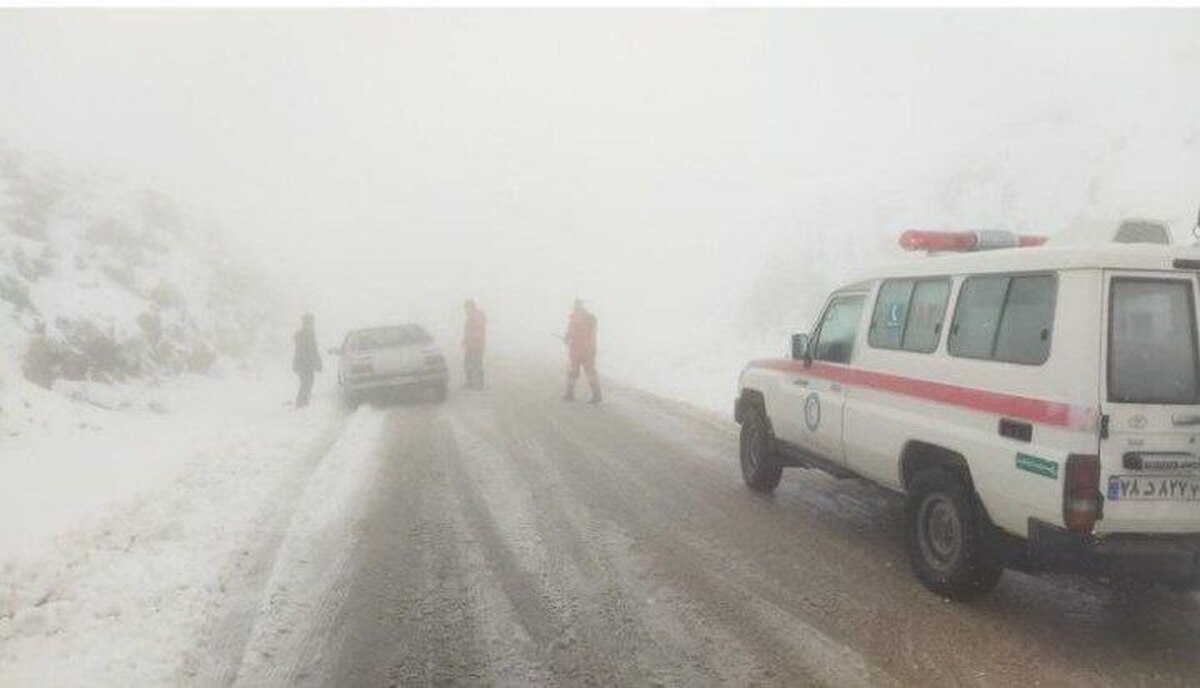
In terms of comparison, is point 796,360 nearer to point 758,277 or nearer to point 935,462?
point 935,462

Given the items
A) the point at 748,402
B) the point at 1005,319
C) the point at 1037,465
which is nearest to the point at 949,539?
the point at 1037,465

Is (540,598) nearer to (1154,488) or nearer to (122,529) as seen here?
(1154,488)

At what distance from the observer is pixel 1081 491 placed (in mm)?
4172

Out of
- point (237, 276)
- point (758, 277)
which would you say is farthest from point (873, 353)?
point (237, 276)

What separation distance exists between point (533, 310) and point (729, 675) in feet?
146

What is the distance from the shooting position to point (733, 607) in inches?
201

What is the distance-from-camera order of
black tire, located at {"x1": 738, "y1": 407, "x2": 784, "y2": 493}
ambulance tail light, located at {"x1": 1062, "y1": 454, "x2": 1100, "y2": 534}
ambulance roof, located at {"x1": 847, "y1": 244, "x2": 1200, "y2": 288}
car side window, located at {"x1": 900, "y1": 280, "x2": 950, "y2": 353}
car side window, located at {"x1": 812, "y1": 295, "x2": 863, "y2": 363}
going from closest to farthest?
ambulance tail light, located at {"x1": 1062, "y1": 454, "x2": 1100, "y2": 534}, ambulance roof, located at {"x1": 847, "y1": 244, "x2": 1200, "y2": 288}, car side window, located at {"x1": 900, "y1": 280, "x2": 950, "y2": 353}, car side window, located at {"x1": 812, "y1": 295, "x2": 863, "y2": 363}, black tire, located at {"x1": 738, "y1": 407, "x2": 784, "y2": 493}

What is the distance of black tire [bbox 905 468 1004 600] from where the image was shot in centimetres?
497

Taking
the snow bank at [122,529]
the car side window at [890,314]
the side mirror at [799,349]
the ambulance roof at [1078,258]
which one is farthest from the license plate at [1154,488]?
the snow bank at [122,529]

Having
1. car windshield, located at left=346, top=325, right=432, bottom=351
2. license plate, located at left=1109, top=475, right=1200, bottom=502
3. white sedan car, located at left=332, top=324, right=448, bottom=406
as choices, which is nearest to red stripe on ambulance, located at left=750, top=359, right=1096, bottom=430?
license plate, located at left=1109, top=475, right=1200, bottom=502

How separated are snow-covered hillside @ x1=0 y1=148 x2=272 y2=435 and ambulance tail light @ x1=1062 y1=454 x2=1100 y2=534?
31.9 feet

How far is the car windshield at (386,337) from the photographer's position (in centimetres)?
1540

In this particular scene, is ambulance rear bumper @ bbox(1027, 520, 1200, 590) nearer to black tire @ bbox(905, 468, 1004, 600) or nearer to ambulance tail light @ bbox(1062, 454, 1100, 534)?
ambulance tail light @ bbox(1062, 454, 1100, 534)

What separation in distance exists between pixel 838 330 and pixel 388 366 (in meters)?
9.82
